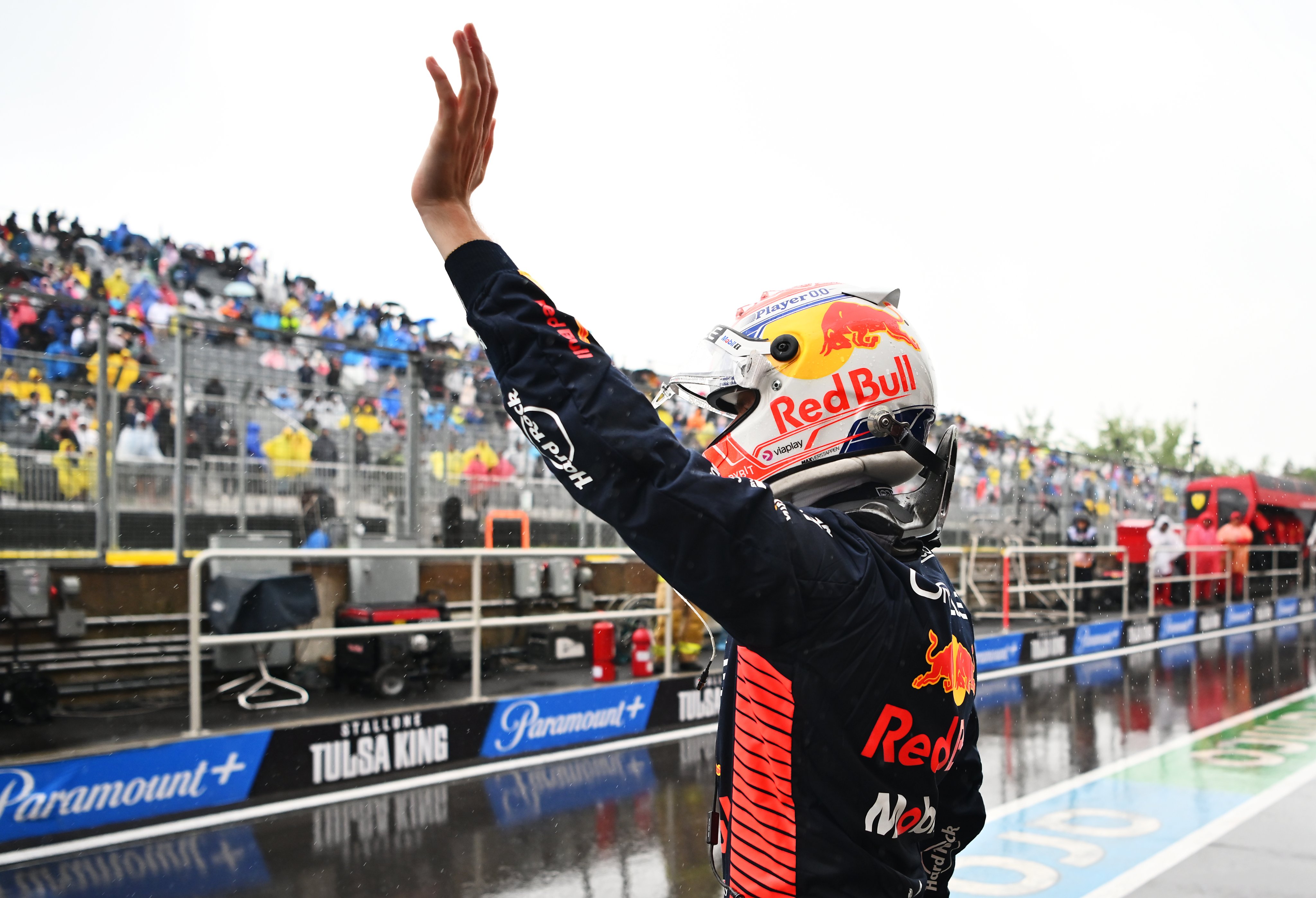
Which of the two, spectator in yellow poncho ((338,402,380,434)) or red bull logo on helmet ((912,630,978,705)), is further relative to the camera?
spectator in yellow poncho ((338,402,380,434))

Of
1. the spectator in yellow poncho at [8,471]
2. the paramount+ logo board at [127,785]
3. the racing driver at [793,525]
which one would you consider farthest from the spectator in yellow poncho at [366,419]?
the racing driver at [793,525]

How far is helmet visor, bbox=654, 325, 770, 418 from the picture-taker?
5.83 feet

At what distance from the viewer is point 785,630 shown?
1288mm

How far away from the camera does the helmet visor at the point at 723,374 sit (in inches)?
70.0

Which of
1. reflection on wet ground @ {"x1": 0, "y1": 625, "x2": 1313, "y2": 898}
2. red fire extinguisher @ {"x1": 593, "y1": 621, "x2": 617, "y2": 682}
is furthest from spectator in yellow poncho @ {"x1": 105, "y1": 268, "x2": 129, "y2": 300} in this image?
reflection on wet ground @ {"x1": 0, "y1": 625, "x2": 1313, "y2": 898}

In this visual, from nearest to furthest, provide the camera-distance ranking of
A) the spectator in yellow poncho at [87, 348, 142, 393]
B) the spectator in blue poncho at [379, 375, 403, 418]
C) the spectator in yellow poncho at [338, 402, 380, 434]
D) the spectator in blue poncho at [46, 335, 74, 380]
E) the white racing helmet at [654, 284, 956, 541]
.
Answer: the white racing helmet at [654, 284, 956, 541], the spectator in blue poncho at [46, 335, 74, 380], the spectator in yellow poncho at [87, 348, 142, 393], the spectator in yellow poncho at [338, 402, 380, 434], the spectator in blue poncho at [379, 375, 403, 418]

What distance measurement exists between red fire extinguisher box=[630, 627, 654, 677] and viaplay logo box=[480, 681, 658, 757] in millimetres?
332

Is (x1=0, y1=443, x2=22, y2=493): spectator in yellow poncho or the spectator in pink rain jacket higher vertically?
(x1=0, y1=443, x2=22, y2=493): spectator in yellow poncho

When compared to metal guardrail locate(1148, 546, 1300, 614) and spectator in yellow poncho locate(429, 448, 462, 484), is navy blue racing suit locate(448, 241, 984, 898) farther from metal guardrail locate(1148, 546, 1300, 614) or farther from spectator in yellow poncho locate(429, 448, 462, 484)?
metal guardrail locate(1148, 546, 1300, 614)

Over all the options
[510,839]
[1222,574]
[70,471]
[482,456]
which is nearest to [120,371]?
[70,471]

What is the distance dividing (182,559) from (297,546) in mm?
954

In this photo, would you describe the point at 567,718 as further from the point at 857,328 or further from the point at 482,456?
the point at 857,328

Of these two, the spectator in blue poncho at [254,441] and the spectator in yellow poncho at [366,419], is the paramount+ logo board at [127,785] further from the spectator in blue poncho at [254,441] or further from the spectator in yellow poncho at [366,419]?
the spectator in yellow poncho at [366,419]

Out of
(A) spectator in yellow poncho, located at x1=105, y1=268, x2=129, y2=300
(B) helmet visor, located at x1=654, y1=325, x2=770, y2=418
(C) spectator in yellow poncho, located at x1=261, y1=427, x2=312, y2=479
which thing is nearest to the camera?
(B) helmet visor, located at x1=654, y1=325, x2=770, y2=418
